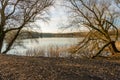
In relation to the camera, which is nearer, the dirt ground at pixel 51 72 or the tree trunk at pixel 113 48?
the dirt ground at pixel 51 72

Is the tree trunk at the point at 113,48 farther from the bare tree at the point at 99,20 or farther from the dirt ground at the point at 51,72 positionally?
the dirt ground at the point at 51,72

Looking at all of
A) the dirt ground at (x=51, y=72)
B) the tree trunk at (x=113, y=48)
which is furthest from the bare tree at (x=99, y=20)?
the dirt ground at (x=51, y=72)

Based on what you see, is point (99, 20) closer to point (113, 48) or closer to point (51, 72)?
point (113, 48)

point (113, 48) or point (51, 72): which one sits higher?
point (51, 72)

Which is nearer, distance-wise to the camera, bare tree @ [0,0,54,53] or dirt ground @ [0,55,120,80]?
dirt ground @ [0,55,120,80]

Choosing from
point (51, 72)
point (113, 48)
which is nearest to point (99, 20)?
point (113, 48)

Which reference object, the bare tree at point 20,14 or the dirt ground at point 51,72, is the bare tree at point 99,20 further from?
the dirt ground at point 51,72

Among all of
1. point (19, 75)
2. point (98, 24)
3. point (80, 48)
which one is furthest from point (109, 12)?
point (19, 75)

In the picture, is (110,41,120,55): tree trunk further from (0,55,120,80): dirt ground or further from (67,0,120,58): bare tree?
(0,55,120,80): dirt ground

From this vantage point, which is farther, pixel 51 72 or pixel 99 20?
pixel 99 20

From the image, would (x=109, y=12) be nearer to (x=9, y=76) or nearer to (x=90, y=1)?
(x=90, y=1)

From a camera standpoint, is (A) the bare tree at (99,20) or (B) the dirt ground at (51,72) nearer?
(B) the dirt ground at (51,72)

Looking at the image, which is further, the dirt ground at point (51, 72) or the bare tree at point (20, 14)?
the bare tree at point (20, 14)

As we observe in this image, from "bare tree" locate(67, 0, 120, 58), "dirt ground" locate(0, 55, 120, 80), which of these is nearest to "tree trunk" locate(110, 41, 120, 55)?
"bare tree" locate(67, 0, 120, 58)
